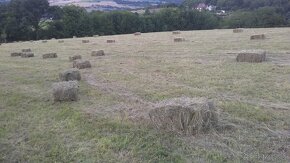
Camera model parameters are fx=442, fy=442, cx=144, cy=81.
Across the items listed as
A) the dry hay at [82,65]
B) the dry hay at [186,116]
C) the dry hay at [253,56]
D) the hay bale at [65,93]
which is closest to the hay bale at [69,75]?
the hay bale at [65,93]

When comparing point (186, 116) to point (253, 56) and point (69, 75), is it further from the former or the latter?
point (253, 56)

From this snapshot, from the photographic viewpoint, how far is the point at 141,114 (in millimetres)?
10508

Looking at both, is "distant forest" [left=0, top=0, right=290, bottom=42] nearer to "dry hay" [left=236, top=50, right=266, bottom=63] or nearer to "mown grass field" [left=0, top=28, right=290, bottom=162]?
"mown grass field" [left=0, top=28, right=290, bottom=162]

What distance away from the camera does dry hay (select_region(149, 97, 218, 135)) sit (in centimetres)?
881

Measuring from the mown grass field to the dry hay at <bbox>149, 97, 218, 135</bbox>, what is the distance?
0.20 metres

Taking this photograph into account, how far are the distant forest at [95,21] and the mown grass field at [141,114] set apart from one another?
45.5 m

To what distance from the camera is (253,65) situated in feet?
55.3

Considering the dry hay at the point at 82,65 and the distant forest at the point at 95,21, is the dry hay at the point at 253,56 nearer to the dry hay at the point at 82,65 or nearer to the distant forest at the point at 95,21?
the dry hay at the point at 82,65

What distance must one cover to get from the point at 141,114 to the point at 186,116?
1.91 m

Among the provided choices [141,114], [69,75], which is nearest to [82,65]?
[69,75]

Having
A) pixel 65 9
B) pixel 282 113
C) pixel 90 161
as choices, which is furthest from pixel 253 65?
pixel 65 9

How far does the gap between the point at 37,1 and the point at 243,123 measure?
66.2m

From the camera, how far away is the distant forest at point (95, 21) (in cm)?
6269

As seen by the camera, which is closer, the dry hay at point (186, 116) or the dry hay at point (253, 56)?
the dry hay at point (186, 116)
